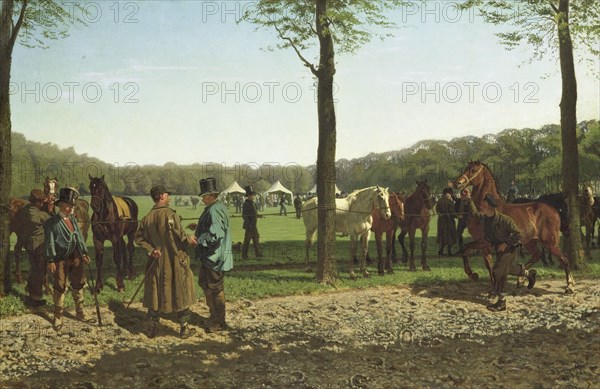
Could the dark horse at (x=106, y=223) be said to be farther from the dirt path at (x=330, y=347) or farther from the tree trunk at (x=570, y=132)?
the tree trunk at (x=570, y=132)

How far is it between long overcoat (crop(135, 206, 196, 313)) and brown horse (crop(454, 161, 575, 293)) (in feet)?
20.8

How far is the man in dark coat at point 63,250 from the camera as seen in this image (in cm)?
998

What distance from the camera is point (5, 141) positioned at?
40.2ft

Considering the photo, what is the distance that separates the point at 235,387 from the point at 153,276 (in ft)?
9.58

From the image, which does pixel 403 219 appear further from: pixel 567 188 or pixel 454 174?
pixel 454 174

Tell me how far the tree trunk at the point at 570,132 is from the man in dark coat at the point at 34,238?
12.6m

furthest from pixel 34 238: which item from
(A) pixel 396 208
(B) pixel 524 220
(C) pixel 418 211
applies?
(B) pixel 524 220

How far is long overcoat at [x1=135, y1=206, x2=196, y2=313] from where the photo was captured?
9.73 meters

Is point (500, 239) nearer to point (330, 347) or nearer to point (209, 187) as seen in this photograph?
point (330, 347)

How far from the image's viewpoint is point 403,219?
635 inches

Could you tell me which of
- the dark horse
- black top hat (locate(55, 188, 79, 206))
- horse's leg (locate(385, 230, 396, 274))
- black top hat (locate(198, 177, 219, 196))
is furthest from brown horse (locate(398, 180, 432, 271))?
black top hat (locate(55, 188, 79, 206))

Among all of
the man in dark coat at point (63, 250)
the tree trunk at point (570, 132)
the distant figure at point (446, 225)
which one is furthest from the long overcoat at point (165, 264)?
the distant figure at point (446, 225)

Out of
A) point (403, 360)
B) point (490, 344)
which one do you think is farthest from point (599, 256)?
point (403, 360)

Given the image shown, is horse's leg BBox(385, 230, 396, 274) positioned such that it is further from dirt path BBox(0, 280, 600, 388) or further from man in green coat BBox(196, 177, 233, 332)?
man in green coat BBox(196, 177, 233, 332)
